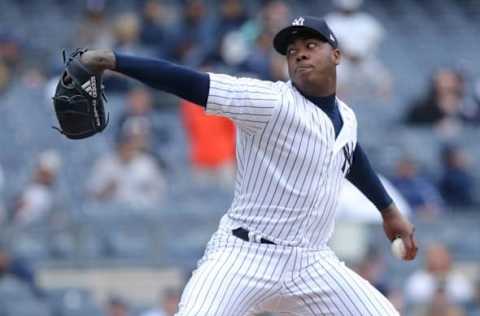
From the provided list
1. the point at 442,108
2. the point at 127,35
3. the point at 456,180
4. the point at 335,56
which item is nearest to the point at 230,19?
the point at 127,35

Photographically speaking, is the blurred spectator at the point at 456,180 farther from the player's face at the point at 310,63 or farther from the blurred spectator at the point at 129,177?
the player's face at the point at 310,63

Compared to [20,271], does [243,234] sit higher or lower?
higher

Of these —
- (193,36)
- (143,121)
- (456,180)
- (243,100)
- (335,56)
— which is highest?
(193,36)

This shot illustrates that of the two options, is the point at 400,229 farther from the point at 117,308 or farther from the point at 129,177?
the point at 129,177

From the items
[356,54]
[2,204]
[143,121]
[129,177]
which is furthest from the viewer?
[356,54]

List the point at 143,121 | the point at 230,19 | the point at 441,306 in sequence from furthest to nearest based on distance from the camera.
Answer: the point at 230,19, the point at 143,121, the point at 441,306

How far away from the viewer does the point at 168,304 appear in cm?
941

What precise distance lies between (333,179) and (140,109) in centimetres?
558

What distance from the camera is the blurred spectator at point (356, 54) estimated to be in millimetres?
12594

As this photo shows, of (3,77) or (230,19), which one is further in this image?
(230,19)

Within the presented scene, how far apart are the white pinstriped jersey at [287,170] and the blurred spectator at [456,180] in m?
5.79

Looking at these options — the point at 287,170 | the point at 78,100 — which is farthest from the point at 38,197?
the point at 78,100

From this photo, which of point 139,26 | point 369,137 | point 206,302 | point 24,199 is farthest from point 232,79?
point 139,26

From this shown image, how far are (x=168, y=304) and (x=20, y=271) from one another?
1.14 m
